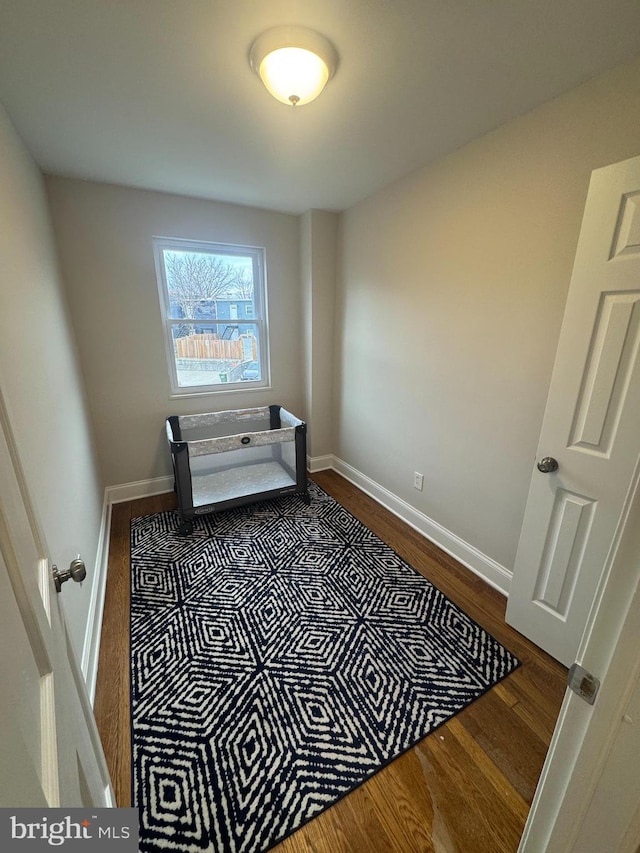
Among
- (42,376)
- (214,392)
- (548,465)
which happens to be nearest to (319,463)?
(214,392)

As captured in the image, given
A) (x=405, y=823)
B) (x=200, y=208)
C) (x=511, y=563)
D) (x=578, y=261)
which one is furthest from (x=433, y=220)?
(x=405, y=823)

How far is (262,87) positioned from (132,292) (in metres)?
1.71

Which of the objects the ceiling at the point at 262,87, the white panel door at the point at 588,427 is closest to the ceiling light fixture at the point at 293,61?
the ceiling at the point at 262,87

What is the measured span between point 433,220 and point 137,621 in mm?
2744

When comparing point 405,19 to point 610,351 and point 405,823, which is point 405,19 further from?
Result: point 405,823

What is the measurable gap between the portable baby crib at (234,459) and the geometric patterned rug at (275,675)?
0.34 m

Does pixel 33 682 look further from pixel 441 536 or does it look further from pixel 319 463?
pixel 319 463

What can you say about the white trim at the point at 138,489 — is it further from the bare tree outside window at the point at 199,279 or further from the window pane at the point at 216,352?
the bare tree outside window at the point at 199,279

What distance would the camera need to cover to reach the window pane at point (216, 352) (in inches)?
113

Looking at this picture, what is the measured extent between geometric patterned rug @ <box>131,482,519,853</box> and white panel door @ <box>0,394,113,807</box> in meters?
0.46

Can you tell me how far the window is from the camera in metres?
2.72

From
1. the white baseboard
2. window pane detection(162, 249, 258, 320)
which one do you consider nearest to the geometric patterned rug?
the white baseboard

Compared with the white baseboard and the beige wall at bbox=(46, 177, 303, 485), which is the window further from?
the white baseboard

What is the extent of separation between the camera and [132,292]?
256 cm
